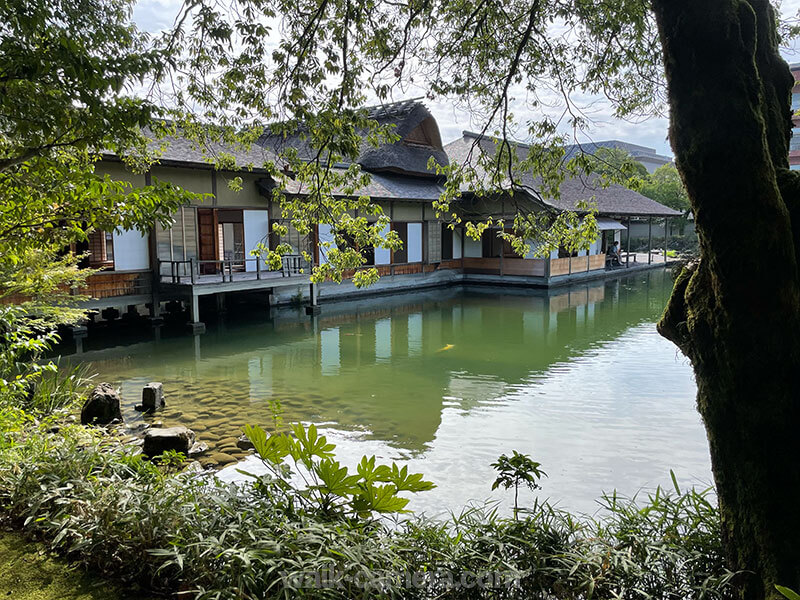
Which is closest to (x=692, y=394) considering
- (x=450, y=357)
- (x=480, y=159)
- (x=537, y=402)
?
(x=537, y=402)

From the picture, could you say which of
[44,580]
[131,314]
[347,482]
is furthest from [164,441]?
[131,314]

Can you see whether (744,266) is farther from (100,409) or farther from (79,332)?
(79,332)

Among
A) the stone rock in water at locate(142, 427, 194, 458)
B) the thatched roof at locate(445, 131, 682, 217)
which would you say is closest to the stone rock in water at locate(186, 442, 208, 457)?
the stone rock in water at locate(142, 427, 194, 458)

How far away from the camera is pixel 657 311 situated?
15773 millimetres

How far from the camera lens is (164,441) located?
5652 millimetres

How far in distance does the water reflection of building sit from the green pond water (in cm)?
4

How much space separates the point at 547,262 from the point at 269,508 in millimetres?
18448

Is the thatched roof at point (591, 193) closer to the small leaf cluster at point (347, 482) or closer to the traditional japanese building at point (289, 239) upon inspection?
the traditional japanese building at point (289, 239)

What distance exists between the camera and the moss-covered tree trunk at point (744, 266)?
2.12 metres

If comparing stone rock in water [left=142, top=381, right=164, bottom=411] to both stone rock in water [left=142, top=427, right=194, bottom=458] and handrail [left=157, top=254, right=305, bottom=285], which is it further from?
handrail [left=157, top=254, right=305, bottom=285]

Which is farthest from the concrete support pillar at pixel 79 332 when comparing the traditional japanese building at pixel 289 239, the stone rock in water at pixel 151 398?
the stone rock in water at pixel 151 398

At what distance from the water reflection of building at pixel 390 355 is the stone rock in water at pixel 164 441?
1322mm

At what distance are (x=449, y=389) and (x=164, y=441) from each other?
13.1ft

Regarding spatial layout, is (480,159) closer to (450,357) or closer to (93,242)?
(450,357)
